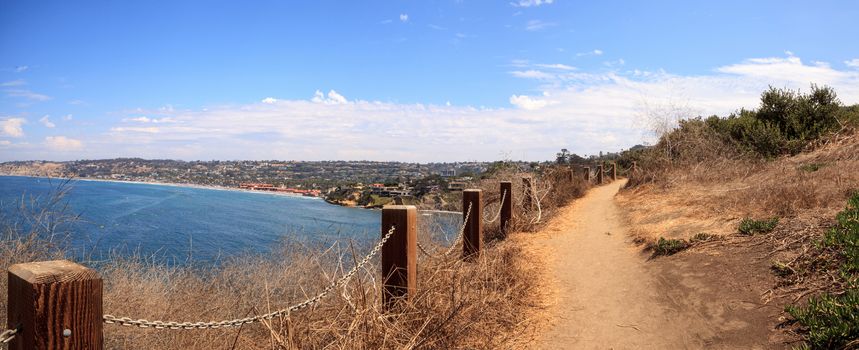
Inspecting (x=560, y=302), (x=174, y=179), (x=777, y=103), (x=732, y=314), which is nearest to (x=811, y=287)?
(x=732, y=314)

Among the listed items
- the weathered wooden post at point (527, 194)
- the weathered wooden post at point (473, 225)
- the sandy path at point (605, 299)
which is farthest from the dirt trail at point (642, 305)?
the weathered wooden post at point (527, 194)

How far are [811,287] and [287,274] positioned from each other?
6.02 m

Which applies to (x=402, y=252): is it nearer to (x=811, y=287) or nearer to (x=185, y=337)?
(x=185, y=337)

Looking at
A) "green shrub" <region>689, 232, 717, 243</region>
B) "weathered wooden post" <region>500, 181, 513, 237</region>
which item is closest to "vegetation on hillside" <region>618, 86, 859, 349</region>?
"green shrub" <region>689, 232, 717, 243</region>

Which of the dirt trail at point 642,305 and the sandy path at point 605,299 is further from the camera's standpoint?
the sandy path at point 605,299

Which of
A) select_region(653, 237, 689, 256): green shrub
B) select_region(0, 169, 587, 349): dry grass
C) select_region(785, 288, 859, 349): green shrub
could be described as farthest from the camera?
select_region(653, 237, 689, 256): green shrub

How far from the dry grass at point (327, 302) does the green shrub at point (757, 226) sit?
2.78 meters

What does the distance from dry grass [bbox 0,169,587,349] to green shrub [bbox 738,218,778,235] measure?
109 inches

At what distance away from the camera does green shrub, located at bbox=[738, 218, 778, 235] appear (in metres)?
6.33

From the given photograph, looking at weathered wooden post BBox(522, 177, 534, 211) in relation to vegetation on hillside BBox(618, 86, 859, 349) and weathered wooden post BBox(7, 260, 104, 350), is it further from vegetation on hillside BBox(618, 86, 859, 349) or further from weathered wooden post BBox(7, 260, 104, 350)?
weathered wooden post BBox(7, 260, 104, 350)

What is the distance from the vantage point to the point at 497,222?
415 inches

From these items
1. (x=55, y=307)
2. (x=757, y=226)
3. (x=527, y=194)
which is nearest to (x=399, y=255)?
(x=55, y=307)

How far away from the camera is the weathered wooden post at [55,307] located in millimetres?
1607

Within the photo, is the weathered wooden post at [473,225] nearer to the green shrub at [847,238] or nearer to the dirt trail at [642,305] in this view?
the dirt trail at [642,305]
